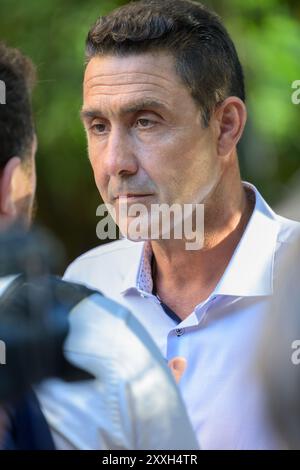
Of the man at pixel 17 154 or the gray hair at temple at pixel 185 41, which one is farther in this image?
the gray hair at temple at pixel 185 41

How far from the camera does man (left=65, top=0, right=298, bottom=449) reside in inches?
65.6

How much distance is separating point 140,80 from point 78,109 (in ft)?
0.68

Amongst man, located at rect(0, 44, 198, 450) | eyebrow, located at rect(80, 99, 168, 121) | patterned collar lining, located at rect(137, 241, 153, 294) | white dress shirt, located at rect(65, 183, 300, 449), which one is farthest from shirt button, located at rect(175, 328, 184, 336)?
eyebrow, located at rect(80, 99, 168, 121)

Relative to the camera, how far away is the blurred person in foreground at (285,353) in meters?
1.69

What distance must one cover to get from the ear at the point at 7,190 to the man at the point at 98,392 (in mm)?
174

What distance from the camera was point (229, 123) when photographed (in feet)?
5.65

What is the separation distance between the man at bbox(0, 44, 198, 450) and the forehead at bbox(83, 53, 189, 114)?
1.31ft
